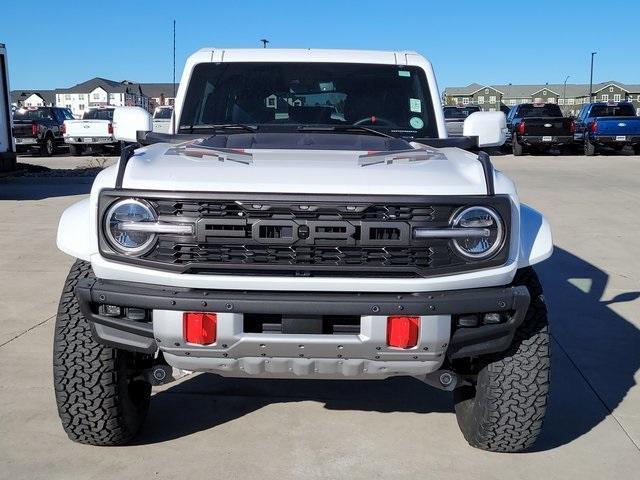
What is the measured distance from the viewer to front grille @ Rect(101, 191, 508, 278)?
2.93m

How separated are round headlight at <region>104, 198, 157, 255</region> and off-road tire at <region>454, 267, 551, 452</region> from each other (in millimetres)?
1498

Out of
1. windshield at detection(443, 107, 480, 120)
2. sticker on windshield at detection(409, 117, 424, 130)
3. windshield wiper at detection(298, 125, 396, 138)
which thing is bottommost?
windshield wiper at detection(298, 125, 396, 138)

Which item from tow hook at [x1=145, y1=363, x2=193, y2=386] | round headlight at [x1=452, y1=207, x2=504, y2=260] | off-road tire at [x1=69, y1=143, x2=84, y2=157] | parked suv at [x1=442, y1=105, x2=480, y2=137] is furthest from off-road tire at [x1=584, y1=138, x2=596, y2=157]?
tow hook at [x1=145, y1=363, x2=193, y2=386]

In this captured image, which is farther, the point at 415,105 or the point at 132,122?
the point at 415,105

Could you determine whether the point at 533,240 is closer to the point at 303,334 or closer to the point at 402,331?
the point at 402,331

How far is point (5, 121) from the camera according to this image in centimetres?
1435

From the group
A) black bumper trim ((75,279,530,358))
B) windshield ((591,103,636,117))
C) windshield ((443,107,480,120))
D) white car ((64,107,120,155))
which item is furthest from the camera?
windshield ((443,107,480,120))

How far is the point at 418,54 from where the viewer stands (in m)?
4.96

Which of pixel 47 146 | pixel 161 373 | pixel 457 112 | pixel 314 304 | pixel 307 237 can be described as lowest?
pixel 161 373

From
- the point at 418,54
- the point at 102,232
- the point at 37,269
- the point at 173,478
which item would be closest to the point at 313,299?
the point at 102,232

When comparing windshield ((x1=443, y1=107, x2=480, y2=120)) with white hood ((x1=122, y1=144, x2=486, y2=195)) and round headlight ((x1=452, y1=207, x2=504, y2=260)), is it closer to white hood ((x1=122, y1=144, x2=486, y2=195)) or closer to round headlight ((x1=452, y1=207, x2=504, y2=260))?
white hood ((x1=122, y1=144, x2=486, y2=195))

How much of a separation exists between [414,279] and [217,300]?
73 cm

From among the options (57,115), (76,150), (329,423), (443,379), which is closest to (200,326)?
(443,379)

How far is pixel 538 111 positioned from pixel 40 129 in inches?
614
